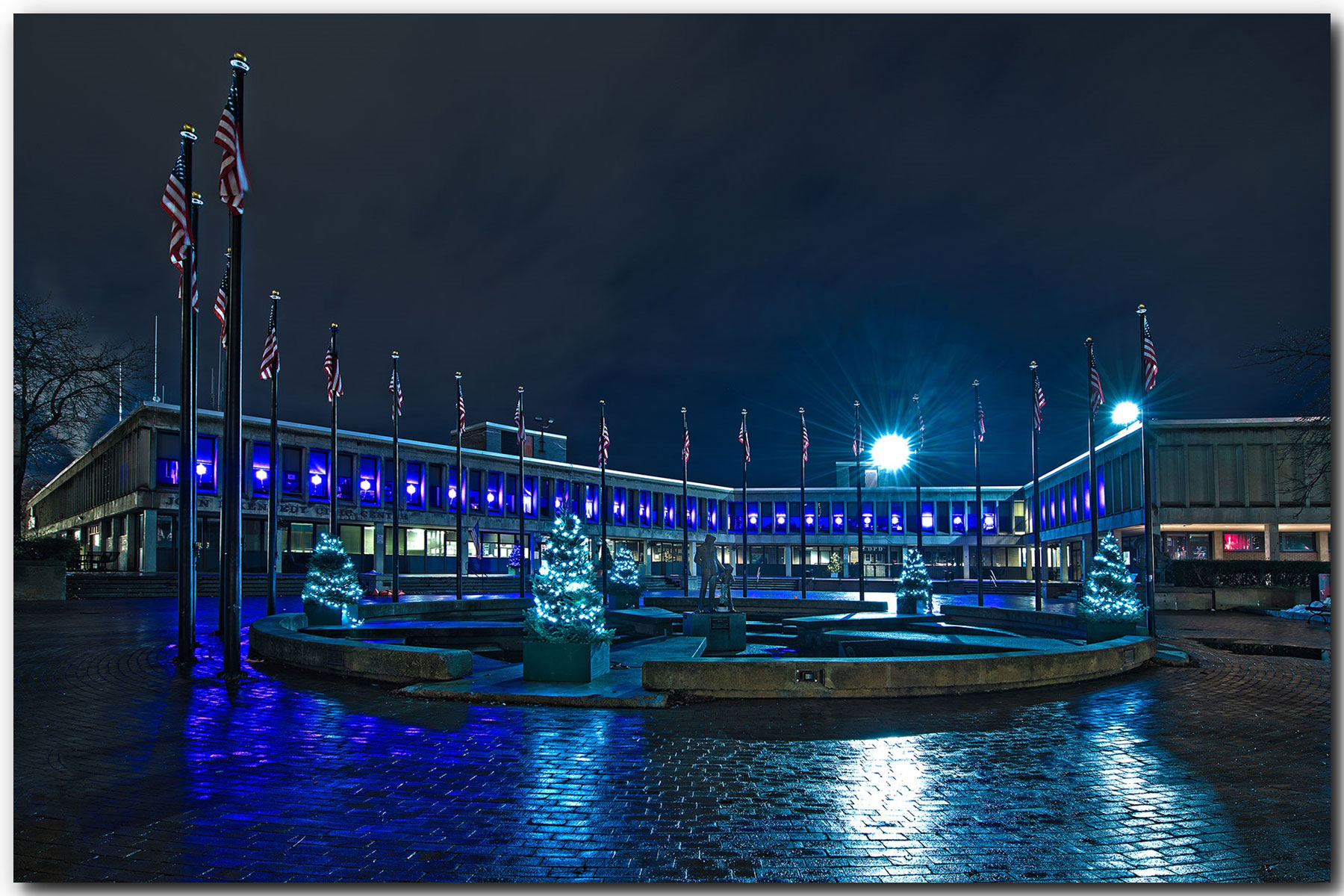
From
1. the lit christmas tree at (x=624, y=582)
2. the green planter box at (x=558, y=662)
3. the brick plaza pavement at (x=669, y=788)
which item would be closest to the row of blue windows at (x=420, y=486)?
the lit christmas tree at (x=624, y=582)

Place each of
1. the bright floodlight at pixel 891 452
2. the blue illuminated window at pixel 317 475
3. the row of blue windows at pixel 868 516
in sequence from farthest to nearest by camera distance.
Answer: the row of blue windows at pixel 868 516 → the bright floodlight at pixel 891 452 → the blue illuminated window at pixel 317 475

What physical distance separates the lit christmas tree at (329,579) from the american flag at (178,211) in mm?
8776

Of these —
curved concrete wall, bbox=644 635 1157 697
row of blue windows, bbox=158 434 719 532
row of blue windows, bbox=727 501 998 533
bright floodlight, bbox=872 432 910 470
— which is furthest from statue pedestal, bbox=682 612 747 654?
bright floodlight, bbox=872 432 910 470

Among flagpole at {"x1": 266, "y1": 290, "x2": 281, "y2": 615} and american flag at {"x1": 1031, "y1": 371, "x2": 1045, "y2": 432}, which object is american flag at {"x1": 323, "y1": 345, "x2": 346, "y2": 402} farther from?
american flag at {"x1": 1031, "y1": 371, "x2": 1045, "y2": 432}

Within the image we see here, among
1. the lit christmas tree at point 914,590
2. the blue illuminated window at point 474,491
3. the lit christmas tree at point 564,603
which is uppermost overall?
the blue illuminated window at point 474,491

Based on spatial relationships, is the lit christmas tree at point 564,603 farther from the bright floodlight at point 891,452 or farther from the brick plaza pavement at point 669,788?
the bright floodlight at point 891,452

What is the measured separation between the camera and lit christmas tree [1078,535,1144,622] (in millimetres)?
17062

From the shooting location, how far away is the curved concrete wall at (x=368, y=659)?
11883 mm

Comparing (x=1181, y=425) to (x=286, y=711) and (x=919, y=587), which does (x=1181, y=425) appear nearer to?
(x=919, y=587)

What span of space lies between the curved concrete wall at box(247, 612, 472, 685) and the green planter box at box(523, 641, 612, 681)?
1026 mm

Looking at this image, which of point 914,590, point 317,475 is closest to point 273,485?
point 914,590

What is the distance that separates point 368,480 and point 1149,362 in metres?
49.5

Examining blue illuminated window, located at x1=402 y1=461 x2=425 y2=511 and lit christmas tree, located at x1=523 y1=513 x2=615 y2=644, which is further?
blue illuminated window, located at x1=402 y1=461 x2=425 y2=511

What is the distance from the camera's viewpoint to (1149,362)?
2061cm
